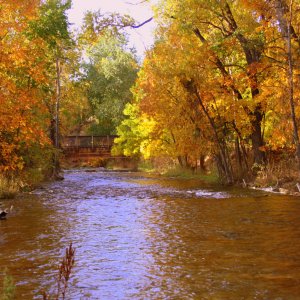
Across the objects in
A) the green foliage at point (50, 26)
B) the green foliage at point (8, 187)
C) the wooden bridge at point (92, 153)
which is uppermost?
the green foliage at point (50, 26)

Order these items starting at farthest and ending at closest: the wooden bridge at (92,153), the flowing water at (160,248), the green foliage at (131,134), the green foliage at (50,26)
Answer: the wooden bridge at (92,153) < the green foliage at (131,134) < the green foliage at (50,26) < the flowing water at (160,248)

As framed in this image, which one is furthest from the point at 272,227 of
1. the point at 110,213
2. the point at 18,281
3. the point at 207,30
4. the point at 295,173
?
the point at 207,30

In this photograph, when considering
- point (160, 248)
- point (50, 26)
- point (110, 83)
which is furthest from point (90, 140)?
point (160, 248)

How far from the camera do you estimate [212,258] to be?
8.40 m

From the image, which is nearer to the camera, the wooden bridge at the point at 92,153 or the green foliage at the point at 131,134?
the green foliage at the point at 131,134

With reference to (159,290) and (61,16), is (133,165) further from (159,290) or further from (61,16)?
(159,290)

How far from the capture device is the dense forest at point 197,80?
748 inches

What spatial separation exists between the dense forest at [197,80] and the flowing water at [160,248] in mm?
4470

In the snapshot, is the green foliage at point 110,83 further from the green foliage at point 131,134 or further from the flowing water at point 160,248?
the flowing water at point 160,248

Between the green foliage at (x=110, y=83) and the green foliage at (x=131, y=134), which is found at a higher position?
the green foliage at (x=110, y=83)

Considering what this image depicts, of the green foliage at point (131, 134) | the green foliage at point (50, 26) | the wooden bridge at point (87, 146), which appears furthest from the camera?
the wooden bridge at point (87, 146)

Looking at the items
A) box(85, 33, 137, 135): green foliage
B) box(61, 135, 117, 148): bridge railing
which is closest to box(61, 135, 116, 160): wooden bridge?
box(61, 135, 117, 148): bridge railing

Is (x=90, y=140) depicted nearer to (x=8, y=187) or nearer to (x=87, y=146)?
(x=87, y=146)

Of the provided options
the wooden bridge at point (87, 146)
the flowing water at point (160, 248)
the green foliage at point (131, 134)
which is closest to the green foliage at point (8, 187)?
Result: the flowing water at point (160, 248)
